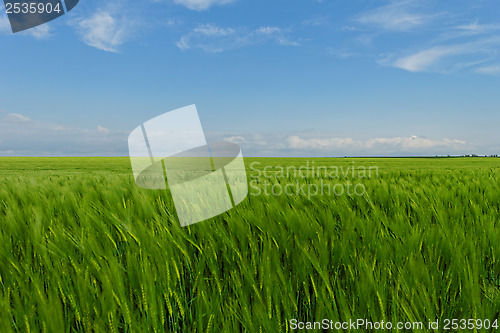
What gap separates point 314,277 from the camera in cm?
107

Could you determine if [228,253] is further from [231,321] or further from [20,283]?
[20,283]

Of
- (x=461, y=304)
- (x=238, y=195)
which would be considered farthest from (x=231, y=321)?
(x=238, y=195)

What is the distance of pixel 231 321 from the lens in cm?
89

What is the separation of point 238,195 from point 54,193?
1.77 meters

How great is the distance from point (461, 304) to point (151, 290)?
104 centimetres

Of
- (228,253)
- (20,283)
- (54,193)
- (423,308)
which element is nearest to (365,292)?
(423,308)

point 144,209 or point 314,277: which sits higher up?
point 144,209

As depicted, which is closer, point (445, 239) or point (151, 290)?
point (151, 290)

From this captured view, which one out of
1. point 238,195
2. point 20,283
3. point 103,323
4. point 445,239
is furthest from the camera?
point 238,195

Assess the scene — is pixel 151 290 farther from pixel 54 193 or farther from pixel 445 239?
pixel 54 193

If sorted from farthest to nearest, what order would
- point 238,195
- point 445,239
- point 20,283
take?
point 238,195 → point 445,239 → point 20,283

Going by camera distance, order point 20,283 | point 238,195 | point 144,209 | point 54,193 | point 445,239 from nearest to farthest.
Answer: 1. point 20,283
2. point 445,239
3. point 144,209
4. point 238,195
5. point 54,193

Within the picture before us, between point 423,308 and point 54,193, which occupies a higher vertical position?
point 54,193

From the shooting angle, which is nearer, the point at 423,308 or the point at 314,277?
the point at 423,308
